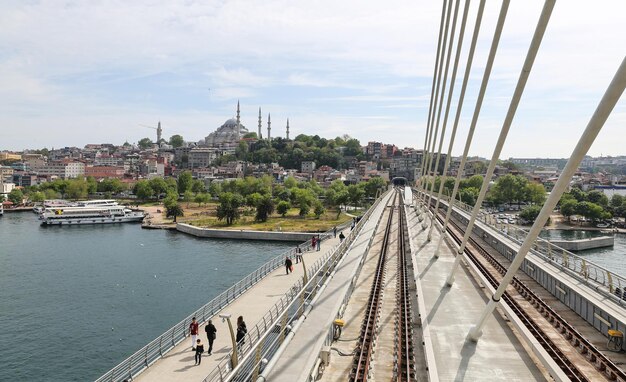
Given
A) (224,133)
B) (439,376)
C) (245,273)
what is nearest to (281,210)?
(245,273)

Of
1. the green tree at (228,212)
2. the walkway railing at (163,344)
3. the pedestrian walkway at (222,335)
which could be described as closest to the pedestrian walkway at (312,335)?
the pedestrian walkway at (222,335)

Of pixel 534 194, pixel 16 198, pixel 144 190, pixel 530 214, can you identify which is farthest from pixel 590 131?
pixel 16 198

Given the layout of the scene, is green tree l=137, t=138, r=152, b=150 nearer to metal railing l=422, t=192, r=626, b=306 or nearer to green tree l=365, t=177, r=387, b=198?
green tree l=365, t=177, r=387, b=198

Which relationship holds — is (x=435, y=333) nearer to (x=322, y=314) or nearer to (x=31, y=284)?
(x=322, y=314)

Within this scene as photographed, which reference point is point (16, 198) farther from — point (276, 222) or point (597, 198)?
point (597, 198)

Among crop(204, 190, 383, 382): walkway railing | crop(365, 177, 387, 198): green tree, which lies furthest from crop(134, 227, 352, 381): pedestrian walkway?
crop(365, 177, 387, 198): green tree

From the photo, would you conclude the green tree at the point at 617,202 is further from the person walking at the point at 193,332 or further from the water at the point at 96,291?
the person walking at the point at 193,332
